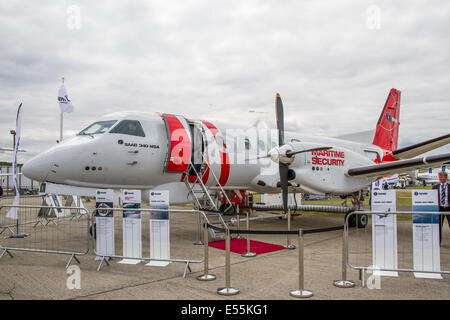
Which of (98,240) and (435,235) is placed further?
(98,240)

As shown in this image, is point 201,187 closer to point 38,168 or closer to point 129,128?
point 129,128

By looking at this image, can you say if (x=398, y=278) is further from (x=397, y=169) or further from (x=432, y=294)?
(x=397, y=169)

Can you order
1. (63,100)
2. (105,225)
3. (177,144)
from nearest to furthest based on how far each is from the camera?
(105,225) < (177,144) < (63,100)

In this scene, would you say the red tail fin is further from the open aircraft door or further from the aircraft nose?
the aircraft nose

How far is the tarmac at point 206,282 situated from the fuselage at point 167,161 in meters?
2.01

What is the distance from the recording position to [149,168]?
9141 mm

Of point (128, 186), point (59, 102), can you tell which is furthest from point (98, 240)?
point (59, 102)

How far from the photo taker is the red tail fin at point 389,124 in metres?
16.4

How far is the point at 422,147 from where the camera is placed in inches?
460

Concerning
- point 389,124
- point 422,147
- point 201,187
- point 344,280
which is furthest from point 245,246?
point 389,124

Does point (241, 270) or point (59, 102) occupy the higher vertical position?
point (59, 102)

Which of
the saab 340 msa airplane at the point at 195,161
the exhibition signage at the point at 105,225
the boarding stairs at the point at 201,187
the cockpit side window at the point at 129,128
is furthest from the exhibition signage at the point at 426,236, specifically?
the cockpit side window at the point at 129,128

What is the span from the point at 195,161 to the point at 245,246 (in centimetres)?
285

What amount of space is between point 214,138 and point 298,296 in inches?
256
